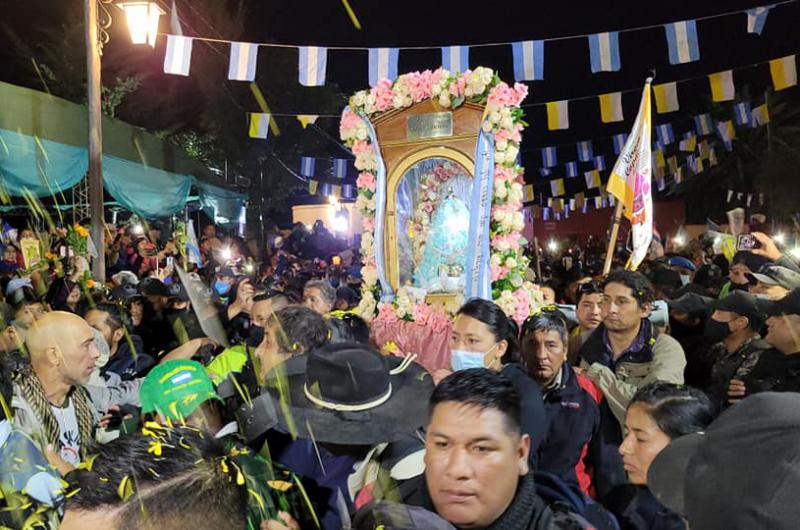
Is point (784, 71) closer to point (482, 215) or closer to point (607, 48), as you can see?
point (607, 48)

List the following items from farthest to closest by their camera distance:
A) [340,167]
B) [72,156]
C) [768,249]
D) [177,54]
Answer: [340,167] < [177,54] < [72,156] < [768,249]

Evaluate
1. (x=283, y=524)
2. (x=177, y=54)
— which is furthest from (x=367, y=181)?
(x=283, y=524)

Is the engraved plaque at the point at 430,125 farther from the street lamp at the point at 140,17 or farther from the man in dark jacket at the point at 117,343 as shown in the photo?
the man in dark jacket at the point at 117,343

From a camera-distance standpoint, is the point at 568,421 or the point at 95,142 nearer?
the point at 568,421

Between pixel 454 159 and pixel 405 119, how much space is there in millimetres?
813

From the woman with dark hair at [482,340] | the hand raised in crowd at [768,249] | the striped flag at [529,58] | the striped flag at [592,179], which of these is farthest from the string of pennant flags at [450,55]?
the striped flag at [592,179]

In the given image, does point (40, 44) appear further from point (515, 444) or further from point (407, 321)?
point (515, 444)

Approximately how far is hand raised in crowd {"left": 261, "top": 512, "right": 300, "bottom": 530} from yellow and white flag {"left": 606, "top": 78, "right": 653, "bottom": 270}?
19.8 ft

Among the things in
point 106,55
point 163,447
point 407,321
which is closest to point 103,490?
point 163,447

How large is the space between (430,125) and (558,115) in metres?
7.56

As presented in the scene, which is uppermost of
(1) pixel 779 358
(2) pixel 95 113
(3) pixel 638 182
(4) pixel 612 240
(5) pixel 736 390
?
(2) pixel 95 113

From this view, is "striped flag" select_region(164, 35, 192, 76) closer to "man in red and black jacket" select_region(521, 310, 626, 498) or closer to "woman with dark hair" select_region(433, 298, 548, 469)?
"woman with dark hair" select_region(433, 298, 548, 469)

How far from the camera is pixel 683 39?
34.6 feet

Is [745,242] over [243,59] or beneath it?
beneath
